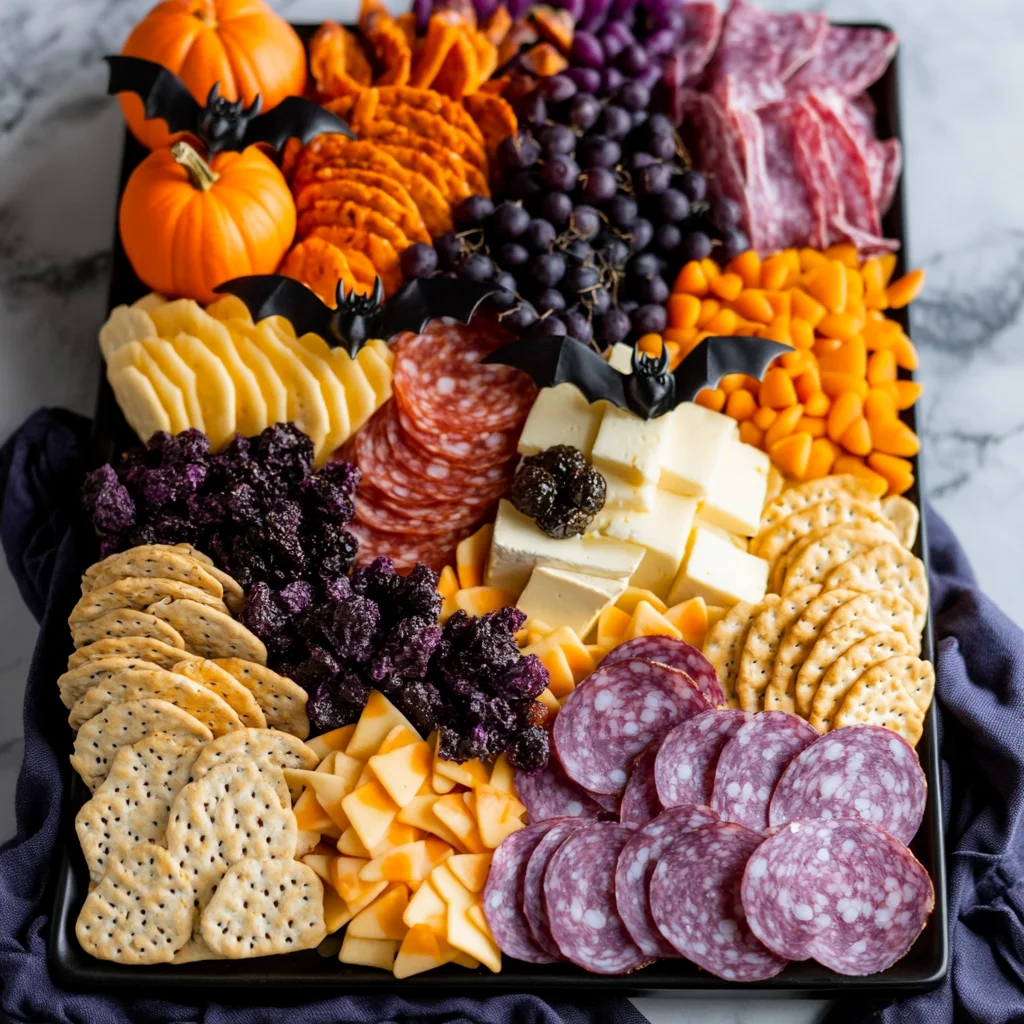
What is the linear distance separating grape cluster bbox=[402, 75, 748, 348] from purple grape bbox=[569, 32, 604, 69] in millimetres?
65

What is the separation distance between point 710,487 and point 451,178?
86 cm

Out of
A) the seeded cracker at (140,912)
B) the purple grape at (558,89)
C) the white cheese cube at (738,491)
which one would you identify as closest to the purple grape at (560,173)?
the purple grape at (558,89)

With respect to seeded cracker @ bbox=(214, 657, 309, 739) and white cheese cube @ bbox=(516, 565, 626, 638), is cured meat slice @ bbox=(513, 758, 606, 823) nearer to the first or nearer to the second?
white cheese cube @ bbox=(516, 565, 626, 638)

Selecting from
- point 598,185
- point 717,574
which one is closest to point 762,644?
point 717,574

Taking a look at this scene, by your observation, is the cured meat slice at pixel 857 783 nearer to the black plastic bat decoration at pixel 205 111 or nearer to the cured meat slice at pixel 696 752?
the cured meat slice at pixel 696 752

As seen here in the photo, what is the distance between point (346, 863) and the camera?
2.26 meters

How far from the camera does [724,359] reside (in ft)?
8.27

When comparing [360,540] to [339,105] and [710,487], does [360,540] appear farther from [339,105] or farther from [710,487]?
[339,105]

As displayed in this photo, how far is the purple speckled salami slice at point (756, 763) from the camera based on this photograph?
2.25 m

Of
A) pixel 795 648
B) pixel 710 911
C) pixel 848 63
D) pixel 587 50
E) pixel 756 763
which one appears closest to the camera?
pixel 710 911

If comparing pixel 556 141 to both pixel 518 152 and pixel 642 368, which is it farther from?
pixel 642 368

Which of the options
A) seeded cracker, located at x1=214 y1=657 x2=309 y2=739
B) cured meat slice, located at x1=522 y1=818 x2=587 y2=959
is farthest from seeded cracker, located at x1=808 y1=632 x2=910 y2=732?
seeded cracker, located at x1=214 y1=657 x2=309 y2=739

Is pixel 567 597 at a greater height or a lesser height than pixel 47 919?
greater

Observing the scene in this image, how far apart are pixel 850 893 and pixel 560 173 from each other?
1.52m
